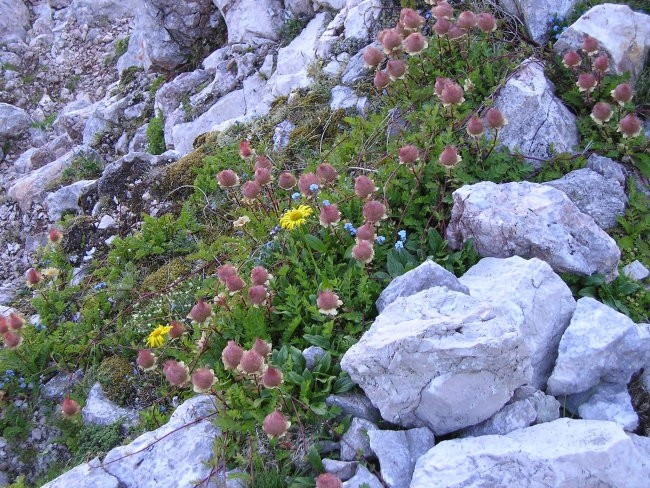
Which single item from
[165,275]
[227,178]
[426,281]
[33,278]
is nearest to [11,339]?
[33,278]

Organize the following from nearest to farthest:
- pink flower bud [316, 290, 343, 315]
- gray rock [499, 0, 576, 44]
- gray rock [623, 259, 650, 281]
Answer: pink flower bud [316, 290, 343, 315], gray rock [623, 259, 650, 281], gray rock [499, 0, 576, 44]

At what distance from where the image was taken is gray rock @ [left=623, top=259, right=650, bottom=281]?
4.54 meters

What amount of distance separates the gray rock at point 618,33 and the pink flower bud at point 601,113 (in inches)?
28.4

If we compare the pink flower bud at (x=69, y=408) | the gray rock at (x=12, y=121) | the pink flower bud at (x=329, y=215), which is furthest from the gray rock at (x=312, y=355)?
the gray rock at (x=12, y=121)

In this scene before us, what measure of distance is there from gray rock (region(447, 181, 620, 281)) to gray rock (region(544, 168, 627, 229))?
0.43 metres

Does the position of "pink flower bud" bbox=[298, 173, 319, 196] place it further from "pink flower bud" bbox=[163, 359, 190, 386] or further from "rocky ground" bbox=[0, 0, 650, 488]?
"pink flower bud" bbox=[163, 359, 190, 386]

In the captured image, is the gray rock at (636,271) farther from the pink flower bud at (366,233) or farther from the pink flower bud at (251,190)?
the pink flower bud at (251,190)

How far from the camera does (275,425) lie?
3426mm

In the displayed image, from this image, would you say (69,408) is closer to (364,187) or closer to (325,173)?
(325,173)

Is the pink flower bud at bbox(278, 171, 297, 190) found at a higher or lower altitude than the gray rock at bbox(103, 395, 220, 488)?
higher

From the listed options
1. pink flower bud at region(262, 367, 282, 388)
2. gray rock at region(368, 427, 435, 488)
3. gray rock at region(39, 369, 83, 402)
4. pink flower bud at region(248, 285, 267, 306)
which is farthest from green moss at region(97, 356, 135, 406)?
gray rock at region(368, 427, 435, 488)

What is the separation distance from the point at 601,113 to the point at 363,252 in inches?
101

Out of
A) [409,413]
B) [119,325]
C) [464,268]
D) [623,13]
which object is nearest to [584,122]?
[623,13]

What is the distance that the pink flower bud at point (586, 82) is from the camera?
5370mm
